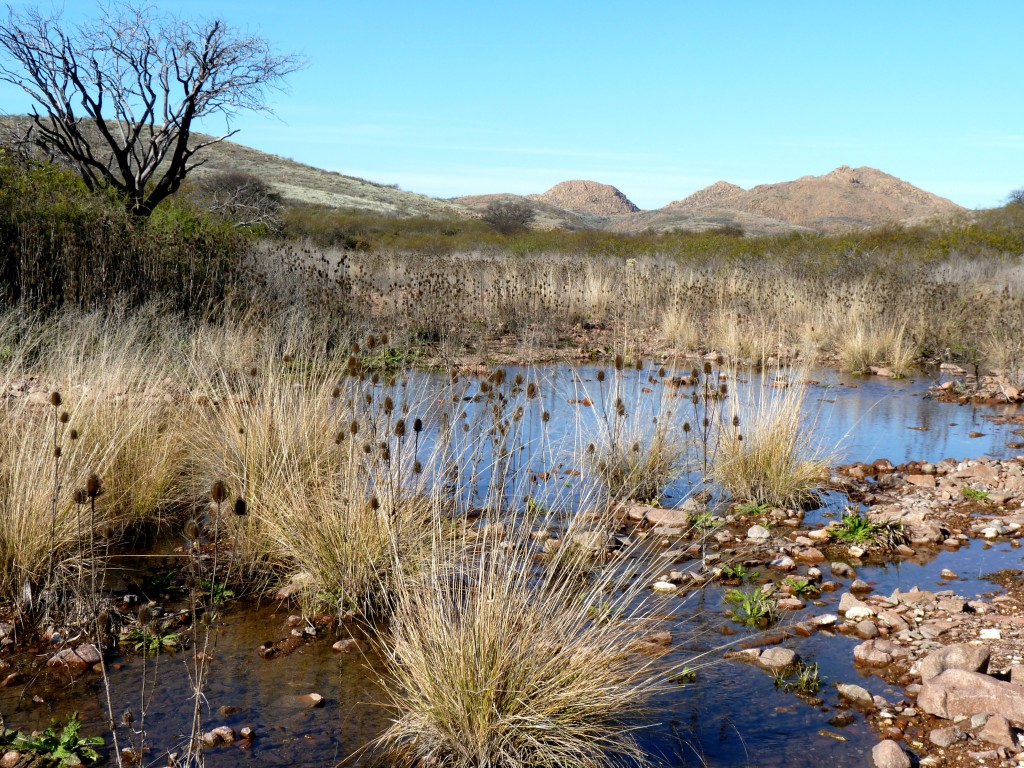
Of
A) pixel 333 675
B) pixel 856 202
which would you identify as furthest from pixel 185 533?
pixel 856 202

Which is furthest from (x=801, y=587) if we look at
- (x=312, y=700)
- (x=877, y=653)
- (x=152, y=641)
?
(x=152, y=641)

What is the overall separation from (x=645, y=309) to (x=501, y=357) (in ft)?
14.3

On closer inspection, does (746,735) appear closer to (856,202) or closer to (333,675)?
(333,675)

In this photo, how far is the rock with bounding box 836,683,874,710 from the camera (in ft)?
11.3

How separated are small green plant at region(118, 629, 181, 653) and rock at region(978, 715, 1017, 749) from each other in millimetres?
3473

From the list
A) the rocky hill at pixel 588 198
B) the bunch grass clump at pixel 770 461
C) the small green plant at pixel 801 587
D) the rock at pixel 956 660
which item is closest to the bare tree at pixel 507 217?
the bunch grass clump at pixel 770 461

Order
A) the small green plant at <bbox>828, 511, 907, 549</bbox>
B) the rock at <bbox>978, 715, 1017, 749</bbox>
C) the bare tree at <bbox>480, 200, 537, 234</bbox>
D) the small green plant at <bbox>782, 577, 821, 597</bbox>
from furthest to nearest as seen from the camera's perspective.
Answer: the bare tree at <bbox>480, 200, 537, 234</bbox>, the small green plant at <bbox>828, 511, 907, 549</bbox>, the small green plant at <bbox>782, 577, 821, 597</bbox>, the rock at <bbox>978, 715, 1017, 749</bbox>

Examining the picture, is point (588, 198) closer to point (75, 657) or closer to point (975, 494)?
point (975, 494)

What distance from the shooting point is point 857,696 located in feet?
11.4

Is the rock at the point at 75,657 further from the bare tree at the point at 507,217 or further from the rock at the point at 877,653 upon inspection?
the bare tree at the point at 507,217

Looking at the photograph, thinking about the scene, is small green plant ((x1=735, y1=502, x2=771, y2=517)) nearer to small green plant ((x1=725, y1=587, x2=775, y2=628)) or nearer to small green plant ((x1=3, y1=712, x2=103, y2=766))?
small green plant ((x1=725, y1=587, x2=775, y2=628))

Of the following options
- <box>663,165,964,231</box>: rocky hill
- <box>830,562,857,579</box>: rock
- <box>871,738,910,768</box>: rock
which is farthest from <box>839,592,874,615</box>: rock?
<box>663,165,964,231</box>: rocky hill

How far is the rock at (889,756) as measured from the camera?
9.75 feet

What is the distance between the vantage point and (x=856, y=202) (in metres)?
82.4
